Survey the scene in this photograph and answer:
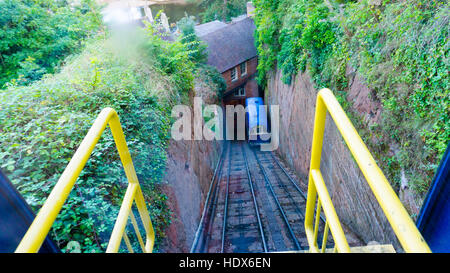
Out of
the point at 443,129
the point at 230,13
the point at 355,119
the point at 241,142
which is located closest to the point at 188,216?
the point at 355,119

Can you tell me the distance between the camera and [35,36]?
753 cm

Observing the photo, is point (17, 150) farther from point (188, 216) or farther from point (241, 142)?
point (241, 142)

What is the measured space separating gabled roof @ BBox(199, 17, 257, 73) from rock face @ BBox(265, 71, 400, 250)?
8.84m

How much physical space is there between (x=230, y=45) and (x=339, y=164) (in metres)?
16.9

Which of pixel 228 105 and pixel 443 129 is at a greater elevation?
pixel 443 129

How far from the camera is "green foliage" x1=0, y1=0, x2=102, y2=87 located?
6848 mm

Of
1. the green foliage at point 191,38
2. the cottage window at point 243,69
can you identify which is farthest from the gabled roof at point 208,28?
the green foliage at point 191,38

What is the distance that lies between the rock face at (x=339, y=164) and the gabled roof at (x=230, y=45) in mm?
8842

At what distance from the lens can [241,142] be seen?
1828cm

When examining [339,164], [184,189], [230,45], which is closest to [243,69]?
[230,45]

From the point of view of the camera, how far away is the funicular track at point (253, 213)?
6035 mm

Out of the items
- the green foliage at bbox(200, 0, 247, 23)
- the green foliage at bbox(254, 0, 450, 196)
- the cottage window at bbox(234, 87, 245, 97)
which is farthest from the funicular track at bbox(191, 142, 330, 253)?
the green foliage at bbox(200, 0, 247, 23)

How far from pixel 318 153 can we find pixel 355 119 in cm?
394

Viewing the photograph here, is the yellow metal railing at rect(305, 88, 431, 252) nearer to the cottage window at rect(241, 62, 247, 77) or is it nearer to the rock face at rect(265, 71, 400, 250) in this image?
the rock face at rect(265, 71, 400, 250)
